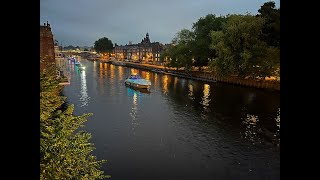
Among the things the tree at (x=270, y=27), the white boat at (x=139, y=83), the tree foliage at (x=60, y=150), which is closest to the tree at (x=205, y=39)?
the tree at (x=270, y=27)

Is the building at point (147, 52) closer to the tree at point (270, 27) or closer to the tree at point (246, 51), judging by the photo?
the tree at point (246, 51)

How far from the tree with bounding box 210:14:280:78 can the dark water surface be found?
7611 mm

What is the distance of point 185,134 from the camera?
29.2 meters

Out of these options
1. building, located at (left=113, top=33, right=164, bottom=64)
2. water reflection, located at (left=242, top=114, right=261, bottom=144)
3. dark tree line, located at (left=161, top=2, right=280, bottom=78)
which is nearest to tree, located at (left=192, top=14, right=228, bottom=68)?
dark tree line, located at (left=161, top=2, right=280, bottom=78)

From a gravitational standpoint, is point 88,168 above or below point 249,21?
below

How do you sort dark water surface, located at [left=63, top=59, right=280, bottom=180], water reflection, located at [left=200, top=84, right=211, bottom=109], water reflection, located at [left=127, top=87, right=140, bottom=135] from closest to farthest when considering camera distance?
dark water surface, located at [left=63, top=59, right=280, bottom=180] → water reflection, located at [left=127, top=87, right=140, bottom=135] → water reflection, located at [left=200, top=84, right=211, bottom=109]

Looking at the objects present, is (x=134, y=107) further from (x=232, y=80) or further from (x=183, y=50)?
(x=183, y=50)

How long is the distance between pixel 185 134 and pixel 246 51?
31.3 m

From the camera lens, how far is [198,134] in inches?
1142

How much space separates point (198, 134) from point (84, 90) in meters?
33.3

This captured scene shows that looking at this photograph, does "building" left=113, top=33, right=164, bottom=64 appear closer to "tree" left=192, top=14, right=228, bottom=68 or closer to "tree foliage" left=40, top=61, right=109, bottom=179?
"tree" left=192, top=14, right=228, bottom=68

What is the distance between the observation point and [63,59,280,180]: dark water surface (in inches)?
844
